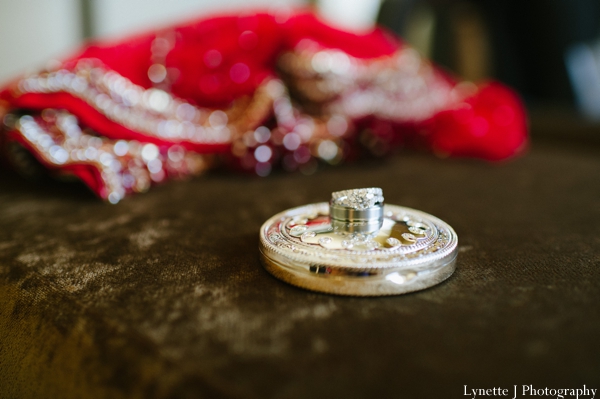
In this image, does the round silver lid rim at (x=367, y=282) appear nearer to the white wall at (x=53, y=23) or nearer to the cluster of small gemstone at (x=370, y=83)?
the cluster of small gemstone at (x=370, y=83)

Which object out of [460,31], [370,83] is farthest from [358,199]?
[460,31]

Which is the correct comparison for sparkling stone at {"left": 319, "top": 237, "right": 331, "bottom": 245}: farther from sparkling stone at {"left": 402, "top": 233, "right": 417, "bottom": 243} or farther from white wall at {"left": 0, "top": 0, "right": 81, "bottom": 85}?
white wall at {"left": 0, "top": 0, "right": 81, "bottom": 85}

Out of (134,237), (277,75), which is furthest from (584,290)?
(277,75)

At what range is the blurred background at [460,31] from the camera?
3.49 feet

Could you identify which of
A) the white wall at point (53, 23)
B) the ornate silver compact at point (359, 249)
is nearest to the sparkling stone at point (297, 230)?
the ornate silver compact at point (359, 249)

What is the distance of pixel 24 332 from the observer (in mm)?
343

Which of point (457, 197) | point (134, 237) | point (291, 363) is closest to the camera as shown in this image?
point (291, 363)

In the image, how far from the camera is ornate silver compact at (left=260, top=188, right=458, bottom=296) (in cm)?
33

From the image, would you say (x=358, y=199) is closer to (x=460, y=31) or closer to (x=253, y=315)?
(x=253, y=315)

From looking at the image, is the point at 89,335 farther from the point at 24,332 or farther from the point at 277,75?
the point at 277,75

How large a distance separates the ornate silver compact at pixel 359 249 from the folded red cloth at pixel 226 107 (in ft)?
1.10

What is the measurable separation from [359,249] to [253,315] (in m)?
0.10

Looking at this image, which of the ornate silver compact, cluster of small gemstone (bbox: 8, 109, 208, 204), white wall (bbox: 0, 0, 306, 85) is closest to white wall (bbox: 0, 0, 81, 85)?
white wall (bbox: 0, 0, 306, 85)

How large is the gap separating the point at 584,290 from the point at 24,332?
0.43 meters
